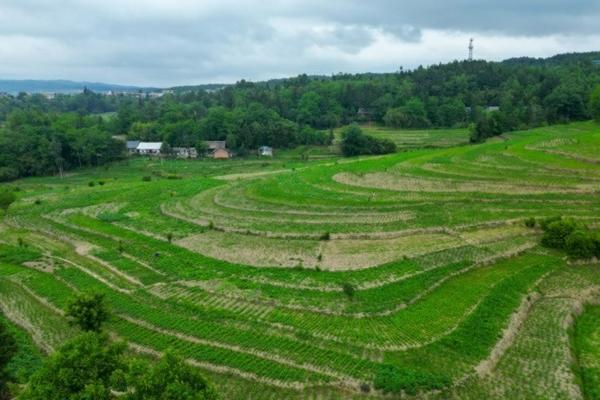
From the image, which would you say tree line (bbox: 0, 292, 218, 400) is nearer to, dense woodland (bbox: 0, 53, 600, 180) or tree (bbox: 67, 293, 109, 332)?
tree (bbox: 67, 293, 109, 332)

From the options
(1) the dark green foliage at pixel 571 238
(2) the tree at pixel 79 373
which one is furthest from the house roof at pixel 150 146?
(2) the tree at pixel 79 373

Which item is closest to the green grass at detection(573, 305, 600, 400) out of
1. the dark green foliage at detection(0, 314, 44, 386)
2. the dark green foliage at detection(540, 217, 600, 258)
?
the dark green foliage at detection(540, 217, 600, 258)

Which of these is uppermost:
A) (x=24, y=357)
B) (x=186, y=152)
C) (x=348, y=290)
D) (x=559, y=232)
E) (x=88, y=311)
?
(x=186, y=152)

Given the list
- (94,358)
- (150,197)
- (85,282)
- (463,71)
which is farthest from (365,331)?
(463,71)

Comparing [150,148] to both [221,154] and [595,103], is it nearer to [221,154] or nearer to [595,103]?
[221,154]

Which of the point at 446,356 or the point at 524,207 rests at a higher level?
the point at 524,207

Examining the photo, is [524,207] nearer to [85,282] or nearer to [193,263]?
[193,263]

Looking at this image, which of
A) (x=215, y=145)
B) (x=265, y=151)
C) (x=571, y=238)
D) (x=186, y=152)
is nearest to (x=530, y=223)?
(x=571, y=238)
